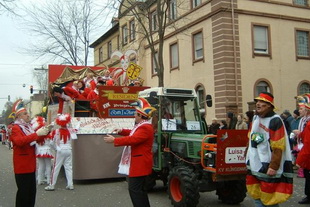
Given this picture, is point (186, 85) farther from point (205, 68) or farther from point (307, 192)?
point (307, 192)

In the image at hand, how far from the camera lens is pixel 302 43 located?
2200 centimetres

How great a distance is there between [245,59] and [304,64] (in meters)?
4.40

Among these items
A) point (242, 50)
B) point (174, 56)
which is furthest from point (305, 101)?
point (174, 56)

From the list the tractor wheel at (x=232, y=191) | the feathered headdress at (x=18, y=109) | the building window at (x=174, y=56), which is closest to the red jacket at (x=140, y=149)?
the feathered headdress at (x=18, y=109)

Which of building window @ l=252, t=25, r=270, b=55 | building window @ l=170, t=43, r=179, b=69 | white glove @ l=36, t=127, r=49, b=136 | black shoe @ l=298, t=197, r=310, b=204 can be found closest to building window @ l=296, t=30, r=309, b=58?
building window @ l=252, t=25, r=270, b=55

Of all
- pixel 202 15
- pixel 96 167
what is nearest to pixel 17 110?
pixel 96 167

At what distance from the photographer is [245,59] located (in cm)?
1981

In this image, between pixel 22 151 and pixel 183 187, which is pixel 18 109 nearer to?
pixel 22 151

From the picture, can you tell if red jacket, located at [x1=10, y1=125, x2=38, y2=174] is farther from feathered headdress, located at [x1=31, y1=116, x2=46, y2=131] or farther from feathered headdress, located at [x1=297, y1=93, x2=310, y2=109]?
feathered headdress, located at [x1=297, y1=93, x2=310, y2=109]

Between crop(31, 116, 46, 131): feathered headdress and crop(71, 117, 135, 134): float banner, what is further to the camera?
crop(71, 117, 135, 134): float banner

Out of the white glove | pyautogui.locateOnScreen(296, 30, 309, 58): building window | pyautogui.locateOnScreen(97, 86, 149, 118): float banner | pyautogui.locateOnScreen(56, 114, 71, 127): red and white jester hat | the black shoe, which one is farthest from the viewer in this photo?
pyautogui.locateOnScreen(296, 30, 309, 58): building window

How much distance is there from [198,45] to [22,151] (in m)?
17.0

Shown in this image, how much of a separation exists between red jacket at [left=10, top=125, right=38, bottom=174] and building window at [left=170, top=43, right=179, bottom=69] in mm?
18438

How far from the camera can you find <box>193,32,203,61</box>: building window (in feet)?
70.0
